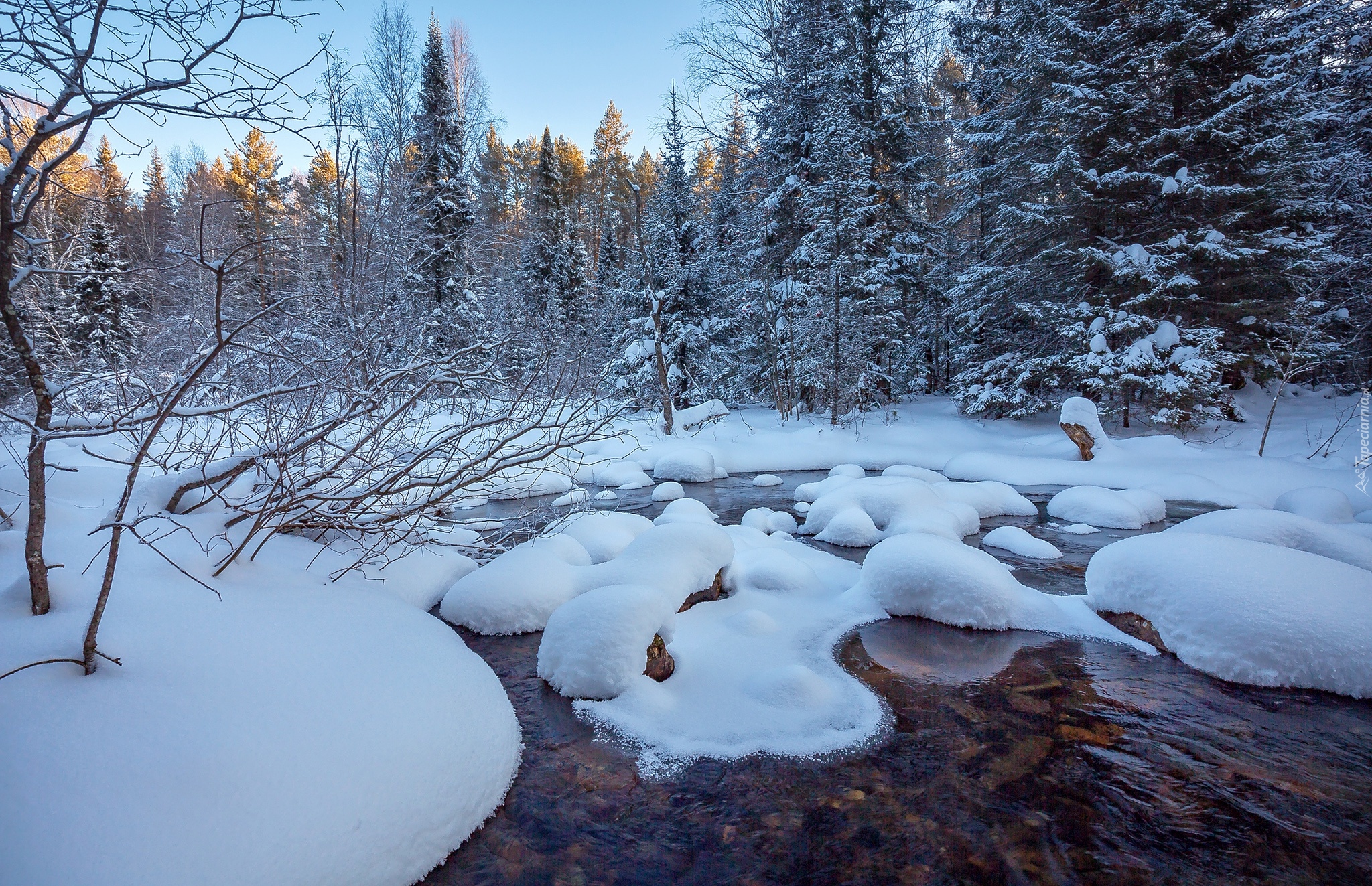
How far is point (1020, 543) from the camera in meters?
6.21

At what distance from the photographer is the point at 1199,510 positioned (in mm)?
7711

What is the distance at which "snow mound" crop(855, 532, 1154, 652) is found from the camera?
4402 millimetres

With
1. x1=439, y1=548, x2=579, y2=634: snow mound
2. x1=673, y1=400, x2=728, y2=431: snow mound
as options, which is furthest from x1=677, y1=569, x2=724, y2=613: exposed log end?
x1=673, y1=400, x2=728, y2=431: snow mound

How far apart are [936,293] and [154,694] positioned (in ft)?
57.3

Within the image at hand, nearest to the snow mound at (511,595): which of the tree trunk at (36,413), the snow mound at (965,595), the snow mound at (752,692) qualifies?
the snow mound at (752,692)

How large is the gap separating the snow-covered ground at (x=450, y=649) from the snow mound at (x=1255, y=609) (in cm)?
1

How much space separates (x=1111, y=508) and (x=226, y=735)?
882cm

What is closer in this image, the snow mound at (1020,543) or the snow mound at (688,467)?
the snow mound at (1020,543)

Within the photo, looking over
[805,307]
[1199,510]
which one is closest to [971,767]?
[1199,510]

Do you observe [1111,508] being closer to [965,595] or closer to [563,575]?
[965,595]

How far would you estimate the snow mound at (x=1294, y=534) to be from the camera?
15.4 ft

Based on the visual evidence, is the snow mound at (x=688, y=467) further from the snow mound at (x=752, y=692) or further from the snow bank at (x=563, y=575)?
the snow mound at (x=752, y=692)

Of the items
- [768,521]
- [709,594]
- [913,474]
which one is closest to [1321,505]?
[913,474]

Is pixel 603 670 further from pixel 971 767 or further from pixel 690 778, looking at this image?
pixel 971 767
